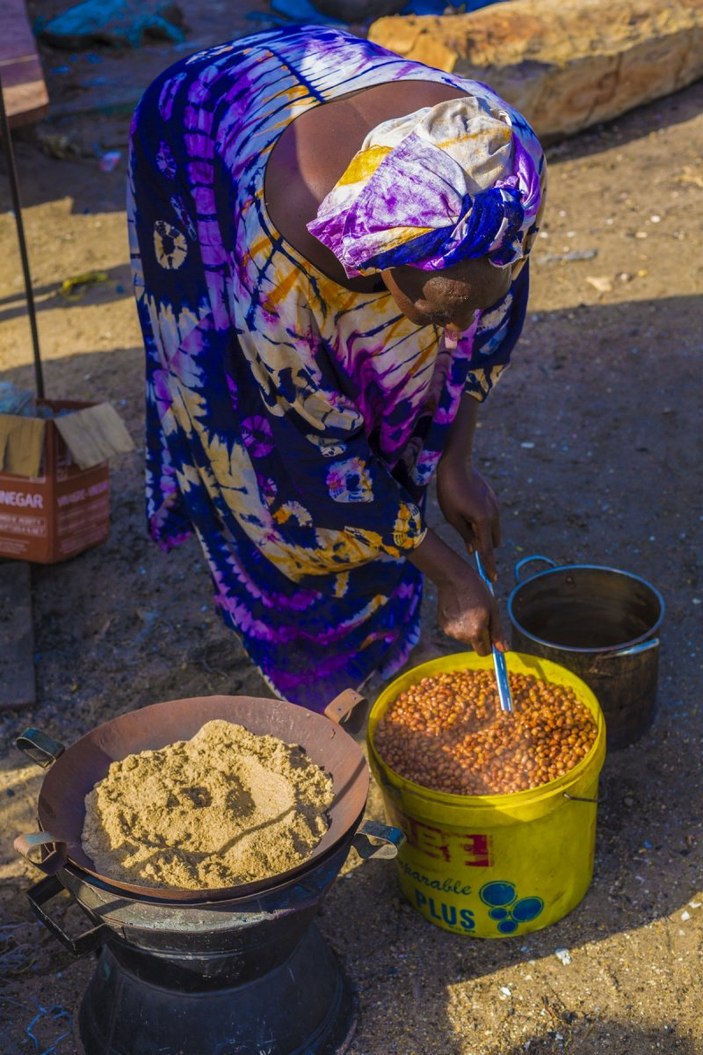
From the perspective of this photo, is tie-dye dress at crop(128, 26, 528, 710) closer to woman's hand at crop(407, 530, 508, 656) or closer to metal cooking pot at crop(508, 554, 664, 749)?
woman's hand at crop(407, 530, 508, 656)

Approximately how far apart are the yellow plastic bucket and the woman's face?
106 centimetres

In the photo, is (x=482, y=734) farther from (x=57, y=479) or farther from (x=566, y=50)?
(x=566, y=50)

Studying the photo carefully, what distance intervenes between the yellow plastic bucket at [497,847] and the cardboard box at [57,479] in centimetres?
163

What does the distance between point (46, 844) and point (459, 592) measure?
107 centimetres

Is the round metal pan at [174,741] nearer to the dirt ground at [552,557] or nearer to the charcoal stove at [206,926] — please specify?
the charcoal stove at [206,926]

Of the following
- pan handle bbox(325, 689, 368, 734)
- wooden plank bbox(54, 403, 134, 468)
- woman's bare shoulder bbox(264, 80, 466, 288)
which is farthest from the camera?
wooden plank bbox(54, 403, 134, 468)

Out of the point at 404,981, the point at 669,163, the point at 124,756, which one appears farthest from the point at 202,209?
the point at 669,163

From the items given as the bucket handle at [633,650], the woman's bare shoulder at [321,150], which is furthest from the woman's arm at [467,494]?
the woman's bare shoulder at [321,150]

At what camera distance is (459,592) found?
8.66 ft

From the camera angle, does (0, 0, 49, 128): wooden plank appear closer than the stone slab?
Yes

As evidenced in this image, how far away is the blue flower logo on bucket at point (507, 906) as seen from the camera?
268 cm

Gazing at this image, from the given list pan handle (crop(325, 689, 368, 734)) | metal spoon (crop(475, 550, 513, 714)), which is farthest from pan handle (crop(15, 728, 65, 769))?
metal spoon (crop(475, 550, 513, 714))

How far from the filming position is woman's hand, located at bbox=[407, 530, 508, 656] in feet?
8.62

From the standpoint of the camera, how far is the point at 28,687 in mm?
3658
